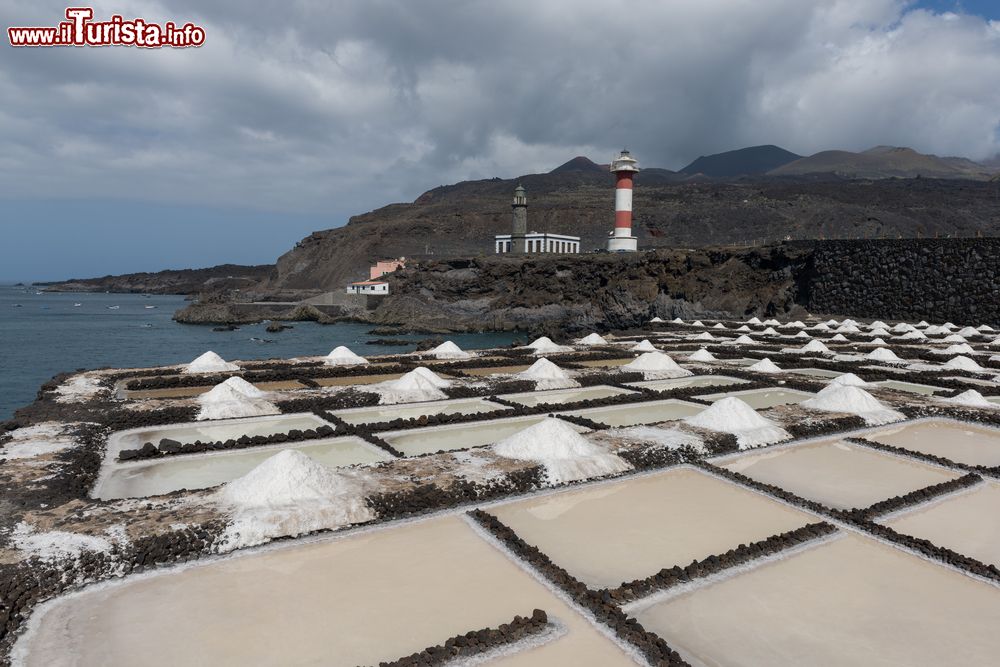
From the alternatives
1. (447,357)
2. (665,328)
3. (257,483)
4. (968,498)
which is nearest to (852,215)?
(665,328)

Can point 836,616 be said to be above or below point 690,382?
below

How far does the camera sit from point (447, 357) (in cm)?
1505

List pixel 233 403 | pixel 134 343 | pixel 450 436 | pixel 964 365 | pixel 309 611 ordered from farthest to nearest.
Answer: pixel 134 343 → pixel 964 365 → pixel 233 403 → pixel 450 436 → pixel 309 611

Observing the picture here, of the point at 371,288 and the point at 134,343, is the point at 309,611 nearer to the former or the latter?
the point at 134,343

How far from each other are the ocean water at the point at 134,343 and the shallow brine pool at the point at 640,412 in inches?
937

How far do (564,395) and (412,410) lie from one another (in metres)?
2.91

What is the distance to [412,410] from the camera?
9.47m

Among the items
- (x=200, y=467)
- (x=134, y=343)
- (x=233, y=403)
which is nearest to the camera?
(x=200, y=467)

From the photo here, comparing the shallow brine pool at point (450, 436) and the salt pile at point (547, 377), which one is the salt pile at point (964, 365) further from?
the shallow brine pool at point (450, 436)


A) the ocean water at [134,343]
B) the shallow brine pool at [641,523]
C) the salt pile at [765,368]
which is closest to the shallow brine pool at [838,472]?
the shallow brine pool at [641,523]

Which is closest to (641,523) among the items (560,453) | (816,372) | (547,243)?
(560,453)

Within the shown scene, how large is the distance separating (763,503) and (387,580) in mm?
3673

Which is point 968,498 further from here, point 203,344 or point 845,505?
point 203,344

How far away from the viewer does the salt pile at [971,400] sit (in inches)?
367
